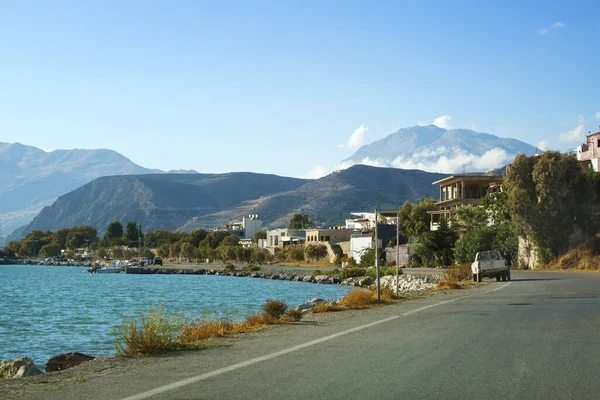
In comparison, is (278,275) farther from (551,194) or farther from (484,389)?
(484,389)

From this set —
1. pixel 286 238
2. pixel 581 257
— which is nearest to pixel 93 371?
pixel 581 257

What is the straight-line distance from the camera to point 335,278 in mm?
88000

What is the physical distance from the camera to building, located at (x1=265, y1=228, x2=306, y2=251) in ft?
577

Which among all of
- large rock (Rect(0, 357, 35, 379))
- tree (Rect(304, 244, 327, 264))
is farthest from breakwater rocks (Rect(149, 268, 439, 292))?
large rock (Rect(0, 357, 35, 379))

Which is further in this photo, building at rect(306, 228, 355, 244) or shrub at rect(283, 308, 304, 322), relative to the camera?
building at rect(306, 228, 355, 244)

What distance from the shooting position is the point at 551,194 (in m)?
64.9

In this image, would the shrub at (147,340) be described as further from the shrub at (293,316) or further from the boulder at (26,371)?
the shrub at (293,316)

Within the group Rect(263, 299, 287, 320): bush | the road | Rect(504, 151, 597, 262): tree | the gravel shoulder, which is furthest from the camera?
Rect(504, 151, 597, 262): tree

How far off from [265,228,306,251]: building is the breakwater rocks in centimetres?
3517

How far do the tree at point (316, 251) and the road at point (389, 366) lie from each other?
11888cm

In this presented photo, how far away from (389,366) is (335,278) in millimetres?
77970

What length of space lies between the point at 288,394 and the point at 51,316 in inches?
1503

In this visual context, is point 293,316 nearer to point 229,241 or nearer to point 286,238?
point 286,238

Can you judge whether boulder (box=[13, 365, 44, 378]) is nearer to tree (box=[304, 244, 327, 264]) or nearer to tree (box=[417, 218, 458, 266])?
tree (box=[417, 218, 458, 266])
